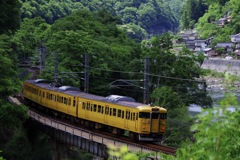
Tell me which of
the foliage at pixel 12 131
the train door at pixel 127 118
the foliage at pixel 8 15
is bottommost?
the foliage at pixel 12 131

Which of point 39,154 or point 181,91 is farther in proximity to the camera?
point 181,91

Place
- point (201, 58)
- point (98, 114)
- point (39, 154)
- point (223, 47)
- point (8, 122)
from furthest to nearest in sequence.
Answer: point (223, 47) → point (201, 58) → point (39, 154) → point (98, 114) → point (8, 122)

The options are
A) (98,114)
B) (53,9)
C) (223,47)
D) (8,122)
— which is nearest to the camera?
(8,122)

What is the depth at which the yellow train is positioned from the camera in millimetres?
21328

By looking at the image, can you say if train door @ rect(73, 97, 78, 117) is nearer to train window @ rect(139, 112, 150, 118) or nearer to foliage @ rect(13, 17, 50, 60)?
train window @ rect(139, 112, 150, 118)

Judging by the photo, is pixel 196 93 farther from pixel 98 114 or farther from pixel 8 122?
pixel 8 122

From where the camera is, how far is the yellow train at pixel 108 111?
21.3 meters

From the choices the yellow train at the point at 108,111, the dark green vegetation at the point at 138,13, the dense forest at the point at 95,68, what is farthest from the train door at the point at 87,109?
the dark green vegetation at the point at 138,13

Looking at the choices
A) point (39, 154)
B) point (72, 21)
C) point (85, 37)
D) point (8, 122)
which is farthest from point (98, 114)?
point (72, 21)

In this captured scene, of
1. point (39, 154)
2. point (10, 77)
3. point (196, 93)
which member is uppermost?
point (10, 77)

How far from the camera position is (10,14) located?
3922cm

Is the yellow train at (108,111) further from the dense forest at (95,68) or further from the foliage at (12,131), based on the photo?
the foliage at (12,131)

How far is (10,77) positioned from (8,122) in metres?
2.29

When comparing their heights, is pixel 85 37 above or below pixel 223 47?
above
